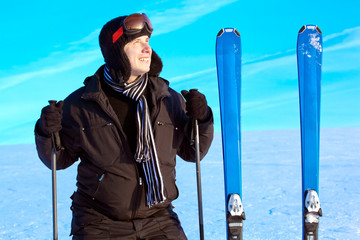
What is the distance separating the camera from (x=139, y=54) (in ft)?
7.70

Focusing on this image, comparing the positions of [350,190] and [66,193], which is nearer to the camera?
[350,190]

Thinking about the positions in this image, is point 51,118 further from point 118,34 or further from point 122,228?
point 122,228

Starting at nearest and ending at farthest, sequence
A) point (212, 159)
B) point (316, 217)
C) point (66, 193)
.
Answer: point (316, 217) < point (66, 193) < point (212, 159)

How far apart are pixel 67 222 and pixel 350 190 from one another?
378 cm

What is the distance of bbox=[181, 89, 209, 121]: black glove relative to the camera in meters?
2.40

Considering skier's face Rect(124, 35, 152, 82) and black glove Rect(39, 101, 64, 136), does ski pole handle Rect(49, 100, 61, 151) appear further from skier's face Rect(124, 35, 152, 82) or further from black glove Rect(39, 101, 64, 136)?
skier's face Rect(124, 35, 152, 82)

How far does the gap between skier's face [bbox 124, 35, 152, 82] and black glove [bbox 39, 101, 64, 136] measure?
0.47 metres

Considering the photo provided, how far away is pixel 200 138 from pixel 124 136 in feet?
1.79

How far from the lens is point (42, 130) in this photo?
2.38 m

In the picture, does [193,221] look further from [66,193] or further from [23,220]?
[66,193]

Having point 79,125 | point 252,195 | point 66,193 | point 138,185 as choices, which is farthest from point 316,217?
point 66,193

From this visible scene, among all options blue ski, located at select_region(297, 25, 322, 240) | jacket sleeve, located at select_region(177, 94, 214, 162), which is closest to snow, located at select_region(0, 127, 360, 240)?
blue ski, located at select_region(297, 25, 322, 240)

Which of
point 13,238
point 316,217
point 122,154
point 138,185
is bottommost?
point 13,238

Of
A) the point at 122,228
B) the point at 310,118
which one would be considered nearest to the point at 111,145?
the point at 122,228
